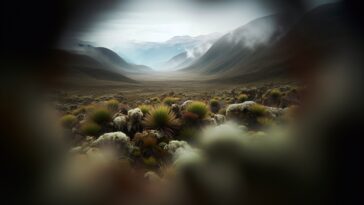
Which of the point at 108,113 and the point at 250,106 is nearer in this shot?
the point at 250,106

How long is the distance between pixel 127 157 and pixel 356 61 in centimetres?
208

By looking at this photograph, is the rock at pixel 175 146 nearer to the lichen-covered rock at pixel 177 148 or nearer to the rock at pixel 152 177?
the lichen-covered rock at pixel 177 148

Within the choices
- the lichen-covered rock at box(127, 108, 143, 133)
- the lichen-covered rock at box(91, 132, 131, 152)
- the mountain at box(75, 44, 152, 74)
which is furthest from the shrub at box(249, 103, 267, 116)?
the mountain at box(75, 44, 152, 74)

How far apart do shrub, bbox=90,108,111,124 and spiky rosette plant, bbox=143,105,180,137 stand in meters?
0.62

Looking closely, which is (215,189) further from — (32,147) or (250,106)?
(250,106)

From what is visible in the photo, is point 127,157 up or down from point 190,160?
down

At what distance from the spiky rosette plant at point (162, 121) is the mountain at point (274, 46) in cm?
137

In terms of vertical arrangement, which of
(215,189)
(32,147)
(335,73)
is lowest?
(215,189)

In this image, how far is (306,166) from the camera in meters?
1.64

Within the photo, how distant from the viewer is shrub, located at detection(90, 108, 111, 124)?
3.65 meters

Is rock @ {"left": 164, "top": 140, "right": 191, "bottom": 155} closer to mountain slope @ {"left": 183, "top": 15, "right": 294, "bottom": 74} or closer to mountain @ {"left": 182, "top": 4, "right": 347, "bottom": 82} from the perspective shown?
mountain @ {"left": 182, "top": 4, "right": 347, "bottom": 82}

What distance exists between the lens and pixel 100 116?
3.68 m

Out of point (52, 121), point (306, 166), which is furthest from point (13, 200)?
point (306, 166)

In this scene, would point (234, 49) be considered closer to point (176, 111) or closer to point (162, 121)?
point (176, 111)
